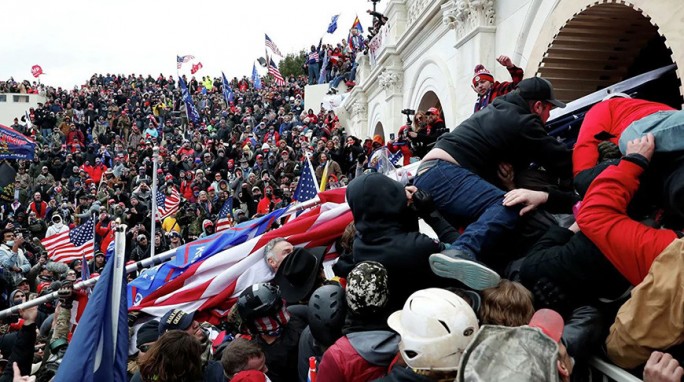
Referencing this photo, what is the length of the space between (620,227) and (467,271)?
28.7 inches

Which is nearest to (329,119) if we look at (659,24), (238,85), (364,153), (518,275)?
(364,153)

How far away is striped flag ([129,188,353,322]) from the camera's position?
206 inches

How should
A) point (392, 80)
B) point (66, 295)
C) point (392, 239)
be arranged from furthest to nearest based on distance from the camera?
1. point (392, 80)
2. point (66, 295)
3. point (392, 239)

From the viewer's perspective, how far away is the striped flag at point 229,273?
522cm

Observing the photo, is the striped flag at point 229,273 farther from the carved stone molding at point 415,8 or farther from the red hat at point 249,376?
the carved stone molding at point 415,8

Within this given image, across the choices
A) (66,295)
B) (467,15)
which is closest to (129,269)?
(66,295)

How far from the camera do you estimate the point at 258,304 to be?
3.63 metres

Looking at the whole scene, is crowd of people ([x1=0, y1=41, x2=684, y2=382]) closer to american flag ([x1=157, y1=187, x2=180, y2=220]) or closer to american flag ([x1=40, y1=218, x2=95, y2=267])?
american flag ([x1=40, y1=218, x2=95, y2=267])

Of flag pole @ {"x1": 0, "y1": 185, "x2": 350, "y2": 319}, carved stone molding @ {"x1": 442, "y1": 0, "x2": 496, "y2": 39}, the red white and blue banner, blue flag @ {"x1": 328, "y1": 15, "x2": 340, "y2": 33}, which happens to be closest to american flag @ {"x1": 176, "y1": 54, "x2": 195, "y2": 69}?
blue flag @ {"x1": 328, "y1": 15, "x2": 340, "y2": 33}

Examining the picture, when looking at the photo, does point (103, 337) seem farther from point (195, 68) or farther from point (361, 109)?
point (195, 68)

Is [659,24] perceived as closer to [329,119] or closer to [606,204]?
[606,204]

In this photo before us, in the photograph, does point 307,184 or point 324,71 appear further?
point 324,71

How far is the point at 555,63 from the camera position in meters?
8.33

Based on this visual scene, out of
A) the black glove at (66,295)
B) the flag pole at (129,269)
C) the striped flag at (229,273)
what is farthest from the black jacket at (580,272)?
the black glove at (66,295)
